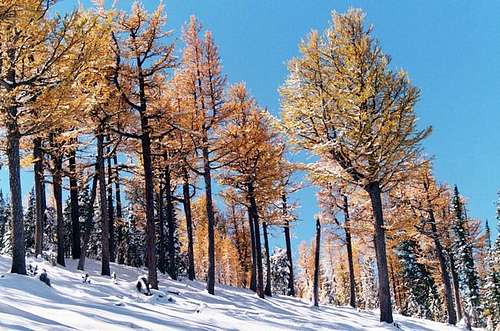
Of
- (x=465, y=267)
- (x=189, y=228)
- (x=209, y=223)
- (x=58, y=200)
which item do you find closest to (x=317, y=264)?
(x=209, y=223)

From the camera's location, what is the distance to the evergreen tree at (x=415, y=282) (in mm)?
36944

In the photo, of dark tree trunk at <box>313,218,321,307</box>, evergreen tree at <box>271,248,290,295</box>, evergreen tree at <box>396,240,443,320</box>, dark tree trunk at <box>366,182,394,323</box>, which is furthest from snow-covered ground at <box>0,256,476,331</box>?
evergreen tree at <box>271,248,290,295</box>

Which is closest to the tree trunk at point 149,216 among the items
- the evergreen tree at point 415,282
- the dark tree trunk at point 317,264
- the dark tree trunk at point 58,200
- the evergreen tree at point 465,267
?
the dark tree trunk at point 58,200

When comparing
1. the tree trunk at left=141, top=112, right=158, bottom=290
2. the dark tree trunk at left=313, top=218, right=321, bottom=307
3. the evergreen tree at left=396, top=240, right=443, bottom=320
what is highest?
the tree trunk at left=141, top=112, right=158, bottom=290

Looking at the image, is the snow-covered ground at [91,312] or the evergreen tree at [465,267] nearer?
the snow-covered ground at [91,312]

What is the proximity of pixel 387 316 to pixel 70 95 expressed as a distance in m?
10.5

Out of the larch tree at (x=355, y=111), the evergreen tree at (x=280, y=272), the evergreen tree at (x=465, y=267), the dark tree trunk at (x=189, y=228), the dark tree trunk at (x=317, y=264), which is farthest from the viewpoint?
the evergreen tree at (x=280, y=272)

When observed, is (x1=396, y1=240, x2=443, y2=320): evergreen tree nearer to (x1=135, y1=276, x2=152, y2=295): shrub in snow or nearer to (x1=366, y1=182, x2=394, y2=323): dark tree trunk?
(x1=366, y1=182, x2=394, y2=323): dark tree trunk

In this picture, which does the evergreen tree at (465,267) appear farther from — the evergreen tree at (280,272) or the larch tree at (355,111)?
the larch tree at (355,111)

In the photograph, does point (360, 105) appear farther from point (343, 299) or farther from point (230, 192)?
point (343, 299)

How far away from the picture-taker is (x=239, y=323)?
9.27 m

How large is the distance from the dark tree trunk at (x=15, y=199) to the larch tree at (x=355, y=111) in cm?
740

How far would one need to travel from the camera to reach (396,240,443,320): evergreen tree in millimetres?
36944

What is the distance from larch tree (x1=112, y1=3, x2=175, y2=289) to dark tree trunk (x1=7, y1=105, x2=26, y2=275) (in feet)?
13.0
